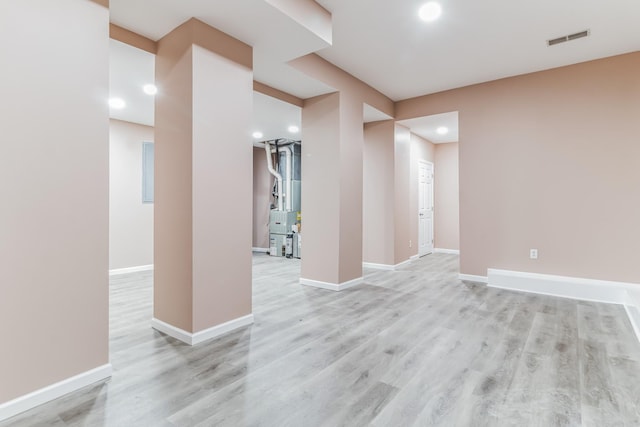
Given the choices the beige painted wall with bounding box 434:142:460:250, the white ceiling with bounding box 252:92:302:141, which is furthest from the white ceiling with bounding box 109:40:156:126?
the beige painted wall with bounding box 434:142:460:250

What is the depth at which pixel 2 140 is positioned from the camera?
1.67 meters

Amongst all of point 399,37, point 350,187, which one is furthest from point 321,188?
point 399,37

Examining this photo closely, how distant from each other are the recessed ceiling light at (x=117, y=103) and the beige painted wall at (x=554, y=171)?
490 cm

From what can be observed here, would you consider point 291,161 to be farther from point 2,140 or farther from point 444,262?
point 2,140

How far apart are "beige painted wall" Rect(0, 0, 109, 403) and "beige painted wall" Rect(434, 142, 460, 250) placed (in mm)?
7125

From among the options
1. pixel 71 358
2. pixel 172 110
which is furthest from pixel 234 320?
pixel 172 110

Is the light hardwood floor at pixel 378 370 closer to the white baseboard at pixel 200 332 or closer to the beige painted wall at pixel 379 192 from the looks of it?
the white baseboard at pixel 200 332

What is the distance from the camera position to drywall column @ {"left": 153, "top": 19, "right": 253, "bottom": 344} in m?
2.61

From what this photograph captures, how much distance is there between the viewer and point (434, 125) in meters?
5.88

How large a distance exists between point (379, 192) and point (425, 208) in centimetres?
201

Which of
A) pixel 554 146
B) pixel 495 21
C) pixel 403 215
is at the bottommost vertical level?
pixel 403 215

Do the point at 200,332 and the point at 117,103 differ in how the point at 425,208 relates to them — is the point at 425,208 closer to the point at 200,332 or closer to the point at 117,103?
the point at 200,332

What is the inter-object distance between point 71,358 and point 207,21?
8.67 feet

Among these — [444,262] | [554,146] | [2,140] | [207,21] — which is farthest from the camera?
[444,262]
